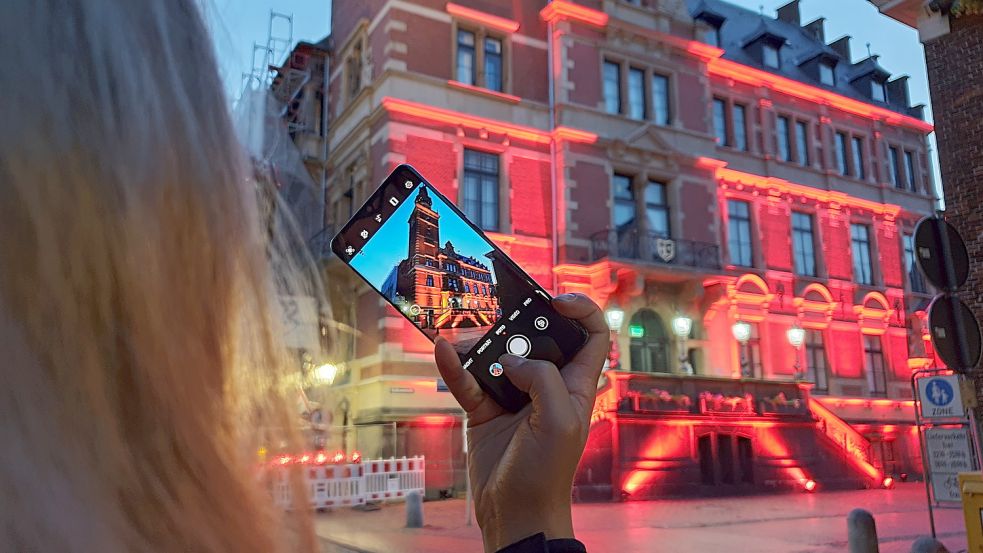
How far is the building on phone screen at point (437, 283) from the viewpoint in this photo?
80.6 inches

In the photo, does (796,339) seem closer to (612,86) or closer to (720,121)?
(720,121)

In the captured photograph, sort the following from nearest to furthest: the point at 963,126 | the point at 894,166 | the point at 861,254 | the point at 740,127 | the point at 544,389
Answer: the point at 544,389
the point at 963,126
the point at 740,127
the point at 861,254
the point at 894,166

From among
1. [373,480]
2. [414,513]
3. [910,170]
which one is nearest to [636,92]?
[910,170]

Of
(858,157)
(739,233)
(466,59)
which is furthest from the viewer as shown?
(858,157)

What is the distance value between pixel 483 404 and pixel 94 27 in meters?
1.44

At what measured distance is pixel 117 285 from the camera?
729 mm

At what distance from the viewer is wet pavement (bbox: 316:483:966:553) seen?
30.9 feet

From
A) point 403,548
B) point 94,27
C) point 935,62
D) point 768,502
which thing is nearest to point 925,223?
point 935,62

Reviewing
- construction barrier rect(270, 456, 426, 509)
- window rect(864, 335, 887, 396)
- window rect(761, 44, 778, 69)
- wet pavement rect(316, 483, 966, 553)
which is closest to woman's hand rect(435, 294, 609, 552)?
wet pavement rect(316, 483, 966, 553)

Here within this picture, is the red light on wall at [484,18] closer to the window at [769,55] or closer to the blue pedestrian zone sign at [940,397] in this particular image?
the window at [769,55]

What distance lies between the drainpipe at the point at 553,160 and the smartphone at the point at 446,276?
1785 cm

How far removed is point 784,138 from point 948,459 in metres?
20.9

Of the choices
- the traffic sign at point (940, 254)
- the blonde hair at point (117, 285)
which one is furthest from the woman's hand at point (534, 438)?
the traffic sign at point (940, 254)

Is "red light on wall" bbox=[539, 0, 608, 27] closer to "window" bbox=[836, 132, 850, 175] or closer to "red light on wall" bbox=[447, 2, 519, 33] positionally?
"red light on wall" bbox=[447, 2, 519, 33]
